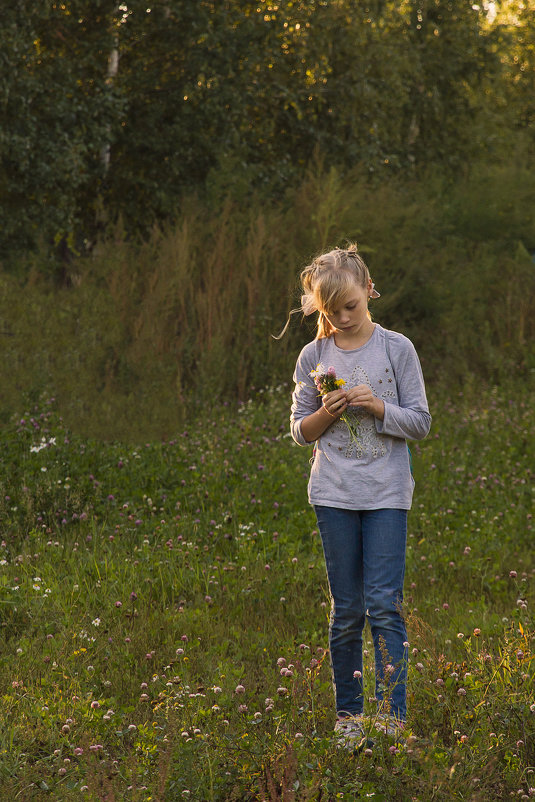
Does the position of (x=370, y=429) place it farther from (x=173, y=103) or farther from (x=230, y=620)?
(x=173, y=103)

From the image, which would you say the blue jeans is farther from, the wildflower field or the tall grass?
the tall grass

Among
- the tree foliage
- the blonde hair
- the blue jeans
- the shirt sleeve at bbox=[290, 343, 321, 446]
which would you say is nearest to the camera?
the blue jeans

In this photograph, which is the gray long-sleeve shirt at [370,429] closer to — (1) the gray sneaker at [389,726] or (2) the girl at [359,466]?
(2) the girl at [359,466]

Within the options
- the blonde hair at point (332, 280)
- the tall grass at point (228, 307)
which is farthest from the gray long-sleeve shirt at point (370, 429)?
the tall grass at point (228, 307)

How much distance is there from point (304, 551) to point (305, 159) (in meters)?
12.2

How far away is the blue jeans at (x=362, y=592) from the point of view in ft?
11.4

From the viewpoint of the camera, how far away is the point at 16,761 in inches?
131

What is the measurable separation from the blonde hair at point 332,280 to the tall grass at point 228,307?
4657 millimetres

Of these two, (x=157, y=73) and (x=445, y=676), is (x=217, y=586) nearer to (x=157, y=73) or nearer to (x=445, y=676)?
(x=445, y=676)

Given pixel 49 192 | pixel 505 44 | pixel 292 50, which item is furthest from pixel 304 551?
pixel 505 44

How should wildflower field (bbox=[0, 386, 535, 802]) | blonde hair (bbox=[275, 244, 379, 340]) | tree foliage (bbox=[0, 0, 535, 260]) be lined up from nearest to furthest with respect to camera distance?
wildflower field (bbox=[0, 386, 535, 802]) < blonde hair (bbox=[275, 244, 379, 340]) < tree foliage (bbox=[0, 0, 535, 260])

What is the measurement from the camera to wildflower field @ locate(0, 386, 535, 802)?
3145 millimetres

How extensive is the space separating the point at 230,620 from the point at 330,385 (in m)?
1.99

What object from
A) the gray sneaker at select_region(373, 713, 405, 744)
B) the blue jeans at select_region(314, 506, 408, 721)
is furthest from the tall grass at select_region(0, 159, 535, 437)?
the gray sneaker at select_region(373, 713, 405, 744)
